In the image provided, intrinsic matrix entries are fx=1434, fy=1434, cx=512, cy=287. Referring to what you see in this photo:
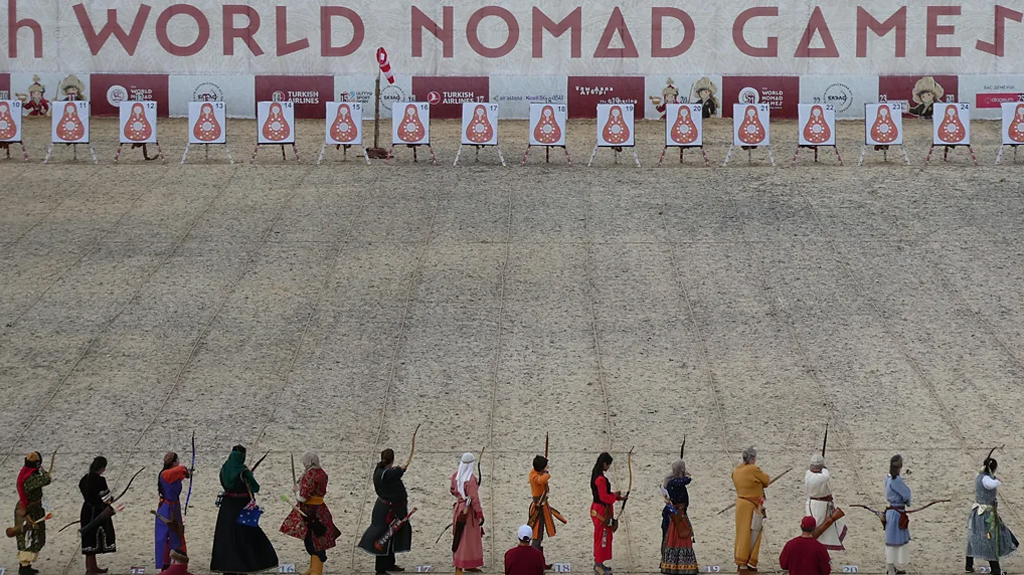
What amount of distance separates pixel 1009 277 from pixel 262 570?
12.1 m

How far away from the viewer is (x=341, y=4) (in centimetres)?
3134

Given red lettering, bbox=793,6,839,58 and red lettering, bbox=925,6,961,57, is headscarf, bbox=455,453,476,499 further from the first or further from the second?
red lettering, bbox=925,6,961,57

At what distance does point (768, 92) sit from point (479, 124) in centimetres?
806

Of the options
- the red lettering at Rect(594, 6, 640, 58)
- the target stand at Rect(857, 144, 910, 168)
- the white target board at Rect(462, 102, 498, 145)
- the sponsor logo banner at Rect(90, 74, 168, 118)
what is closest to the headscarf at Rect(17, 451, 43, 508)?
the white target board at Rect(462, 102, 498, 145)

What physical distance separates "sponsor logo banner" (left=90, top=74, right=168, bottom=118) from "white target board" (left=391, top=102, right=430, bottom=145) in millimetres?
7201

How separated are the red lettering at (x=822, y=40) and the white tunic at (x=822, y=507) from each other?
20.1 metres

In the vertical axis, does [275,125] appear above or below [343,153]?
above

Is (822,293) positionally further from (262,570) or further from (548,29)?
(548,29)

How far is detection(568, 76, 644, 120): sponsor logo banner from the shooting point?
1234 inches

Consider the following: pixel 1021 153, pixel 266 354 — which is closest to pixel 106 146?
pixel 266 354

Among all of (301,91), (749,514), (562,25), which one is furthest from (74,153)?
(749,514)

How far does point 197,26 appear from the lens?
3134 cm

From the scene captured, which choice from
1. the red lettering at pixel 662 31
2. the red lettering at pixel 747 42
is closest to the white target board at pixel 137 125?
the red lettering at pixel 662 31

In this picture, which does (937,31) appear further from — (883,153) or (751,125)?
(751,125)
